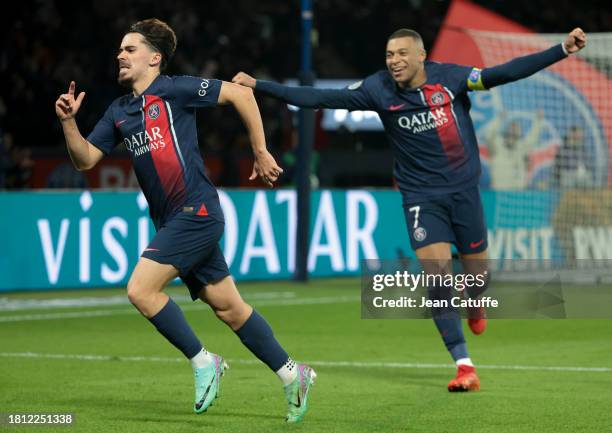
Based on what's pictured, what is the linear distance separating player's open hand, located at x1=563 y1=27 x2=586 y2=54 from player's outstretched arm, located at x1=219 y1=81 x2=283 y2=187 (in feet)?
6.64

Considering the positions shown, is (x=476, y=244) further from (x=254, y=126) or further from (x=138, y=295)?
(x=138, y=295)

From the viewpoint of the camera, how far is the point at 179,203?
7945 mm

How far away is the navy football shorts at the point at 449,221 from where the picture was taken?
951 cm

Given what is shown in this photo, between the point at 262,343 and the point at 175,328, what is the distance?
47 cm

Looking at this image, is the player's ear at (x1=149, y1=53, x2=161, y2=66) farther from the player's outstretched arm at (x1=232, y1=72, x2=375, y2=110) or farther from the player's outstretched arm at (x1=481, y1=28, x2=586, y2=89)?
the player's outstretched arm at (x1=481, y1=28, x2=586, y2=89)

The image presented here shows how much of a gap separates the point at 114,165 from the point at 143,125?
17114mm

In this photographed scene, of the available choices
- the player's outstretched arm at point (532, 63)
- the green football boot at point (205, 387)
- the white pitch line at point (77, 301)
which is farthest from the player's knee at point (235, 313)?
the white pitch line at point (77, 301)

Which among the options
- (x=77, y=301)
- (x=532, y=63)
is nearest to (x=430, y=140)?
(x=532, y=63)

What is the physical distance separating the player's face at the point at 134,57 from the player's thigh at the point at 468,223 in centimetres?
247

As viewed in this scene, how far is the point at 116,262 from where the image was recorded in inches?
685

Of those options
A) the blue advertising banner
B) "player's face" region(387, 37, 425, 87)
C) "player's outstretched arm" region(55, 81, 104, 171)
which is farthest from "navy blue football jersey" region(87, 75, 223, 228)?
the blue advertising banner

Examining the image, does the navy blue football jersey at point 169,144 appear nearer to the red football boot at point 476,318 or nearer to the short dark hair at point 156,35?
the short dark hair at point 156,35

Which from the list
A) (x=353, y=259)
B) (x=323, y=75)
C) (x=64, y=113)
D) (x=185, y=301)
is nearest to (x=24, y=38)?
(x=323, y=75)

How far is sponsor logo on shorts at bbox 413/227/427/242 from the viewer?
9.49 meters
